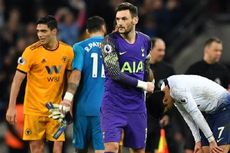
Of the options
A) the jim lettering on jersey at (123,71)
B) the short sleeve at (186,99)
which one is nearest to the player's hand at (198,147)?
the short sleeve at (186,99)

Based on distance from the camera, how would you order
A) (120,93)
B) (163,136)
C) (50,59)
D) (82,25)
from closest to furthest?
1. (120,93)
2. (50,59)
3. (163,136)
4. (82,25)

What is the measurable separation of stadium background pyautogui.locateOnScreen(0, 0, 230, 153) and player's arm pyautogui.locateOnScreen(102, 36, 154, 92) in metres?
7.15

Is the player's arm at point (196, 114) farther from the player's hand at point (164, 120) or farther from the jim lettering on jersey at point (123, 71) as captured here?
the player's hand at point (164, 120)

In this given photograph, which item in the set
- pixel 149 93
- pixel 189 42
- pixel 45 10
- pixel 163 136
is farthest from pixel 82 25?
pixel 149 93

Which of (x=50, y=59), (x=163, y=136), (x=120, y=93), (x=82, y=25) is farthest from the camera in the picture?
(x=82, y=25)

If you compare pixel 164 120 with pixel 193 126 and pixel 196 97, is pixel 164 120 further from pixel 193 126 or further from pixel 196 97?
pixel 196 97

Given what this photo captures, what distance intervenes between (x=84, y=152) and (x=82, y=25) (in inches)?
270

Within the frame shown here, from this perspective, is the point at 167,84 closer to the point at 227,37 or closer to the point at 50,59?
the point at 50,59

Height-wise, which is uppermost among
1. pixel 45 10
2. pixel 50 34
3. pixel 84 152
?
pixel 45 10

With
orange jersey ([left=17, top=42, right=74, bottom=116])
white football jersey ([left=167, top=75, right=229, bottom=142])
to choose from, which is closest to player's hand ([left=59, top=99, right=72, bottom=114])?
orange jersey ([left=17, top=42, right=74, bottom=116])

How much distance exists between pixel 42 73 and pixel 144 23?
295 inches

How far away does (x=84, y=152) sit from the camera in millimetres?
13367

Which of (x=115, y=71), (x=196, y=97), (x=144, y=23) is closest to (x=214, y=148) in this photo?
(x=196, y=97)

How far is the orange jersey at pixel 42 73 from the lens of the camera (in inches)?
505
